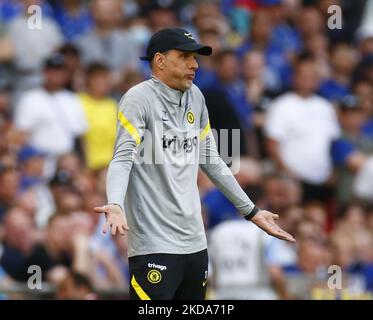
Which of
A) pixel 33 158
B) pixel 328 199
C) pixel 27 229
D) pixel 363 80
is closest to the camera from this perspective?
pixel 27 229

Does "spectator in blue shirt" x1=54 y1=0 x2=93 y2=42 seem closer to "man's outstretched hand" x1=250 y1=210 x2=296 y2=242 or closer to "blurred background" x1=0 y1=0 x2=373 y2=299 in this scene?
"blurred background" x1=0 y1=0 x2=373 y2=299

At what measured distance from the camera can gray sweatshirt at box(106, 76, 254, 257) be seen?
6711 mm

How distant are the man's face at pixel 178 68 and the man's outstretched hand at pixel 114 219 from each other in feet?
3.03

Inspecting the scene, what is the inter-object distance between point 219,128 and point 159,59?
18.3ft

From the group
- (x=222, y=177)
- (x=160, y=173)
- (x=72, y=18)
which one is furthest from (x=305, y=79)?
(x=160, y=173)

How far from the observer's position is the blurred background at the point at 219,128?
11.2 meters

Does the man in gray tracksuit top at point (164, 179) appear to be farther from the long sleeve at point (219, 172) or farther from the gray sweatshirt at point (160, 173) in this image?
the long sleeve at point (219, 172)

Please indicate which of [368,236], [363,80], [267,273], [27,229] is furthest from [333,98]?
[27,229]

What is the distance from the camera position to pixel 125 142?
655 centimetres

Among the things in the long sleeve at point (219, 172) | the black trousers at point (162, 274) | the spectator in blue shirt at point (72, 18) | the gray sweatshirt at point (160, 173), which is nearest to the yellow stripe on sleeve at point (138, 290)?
the black trousers at point (162, 274)

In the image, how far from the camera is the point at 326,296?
36.8 feet

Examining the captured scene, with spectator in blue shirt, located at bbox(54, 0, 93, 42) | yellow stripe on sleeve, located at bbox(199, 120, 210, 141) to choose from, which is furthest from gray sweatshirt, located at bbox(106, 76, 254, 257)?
spectator in blue shirt, located at bbox(54, 0, 93, 42)
